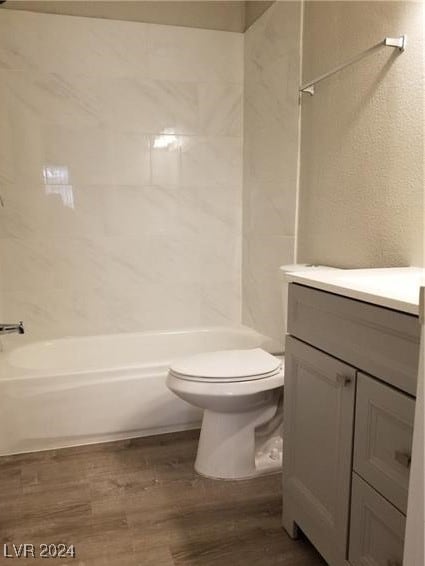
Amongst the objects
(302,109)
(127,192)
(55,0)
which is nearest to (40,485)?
(127,192)

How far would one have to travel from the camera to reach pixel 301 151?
7.40 ft

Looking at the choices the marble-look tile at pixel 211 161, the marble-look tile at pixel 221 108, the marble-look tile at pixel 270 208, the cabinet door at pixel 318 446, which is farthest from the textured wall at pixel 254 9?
the cabinet door at pixel 318 446

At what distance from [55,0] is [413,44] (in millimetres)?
1949

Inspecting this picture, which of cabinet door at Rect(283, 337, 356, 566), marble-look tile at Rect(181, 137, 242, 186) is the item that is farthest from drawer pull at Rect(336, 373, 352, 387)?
marble-look tile at Rect(181, 137, 242, 186)

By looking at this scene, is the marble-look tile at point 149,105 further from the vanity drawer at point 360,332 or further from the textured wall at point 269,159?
the vanity drawer at point 360,332

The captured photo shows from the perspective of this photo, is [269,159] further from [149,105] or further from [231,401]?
[231,401]

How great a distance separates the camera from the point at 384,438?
1.02 meters

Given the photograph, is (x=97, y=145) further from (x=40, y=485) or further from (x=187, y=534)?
(x=187, y=534)

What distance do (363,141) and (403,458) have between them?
1.25 meters

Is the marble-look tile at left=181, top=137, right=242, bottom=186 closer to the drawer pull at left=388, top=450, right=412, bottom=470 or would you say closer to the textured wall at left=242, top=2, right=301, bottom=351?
the textured wall at left=242, top=2, right=301, bottom=351

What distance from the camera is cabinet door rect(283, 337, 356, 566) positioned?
1.17 m

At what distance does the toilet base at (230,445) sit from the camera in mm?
1866

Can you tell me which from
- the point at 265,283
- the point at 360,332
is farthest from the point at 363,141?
A: the point at 265,283

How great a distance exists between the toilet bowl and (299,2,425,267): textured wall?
0.60m
